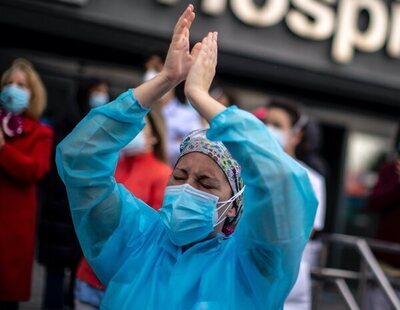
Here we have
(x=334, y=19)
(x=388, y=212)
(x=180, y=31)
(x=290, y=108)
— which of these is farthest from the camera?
(x=334, y=19)

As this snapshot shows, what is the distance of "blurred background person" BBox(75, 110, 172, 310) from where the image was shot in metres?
4.75

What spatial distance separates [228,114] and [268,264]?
47cm

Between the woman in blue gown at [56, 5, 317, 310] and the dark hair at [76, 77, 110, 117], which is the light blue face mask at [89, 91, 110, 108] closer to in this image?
the dark hair at [76, 77, 110, 117]

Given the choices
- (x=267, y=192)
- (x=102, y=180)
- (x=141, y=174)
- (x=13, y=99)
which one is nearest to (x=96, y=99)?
(x=13, y=99)

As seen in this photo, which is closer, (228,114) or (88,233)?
(228,114)

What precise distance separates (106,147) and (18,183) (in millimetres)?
2598

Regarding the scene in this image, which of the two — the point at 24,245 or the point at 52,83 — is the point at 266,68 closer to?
the point at 52,83

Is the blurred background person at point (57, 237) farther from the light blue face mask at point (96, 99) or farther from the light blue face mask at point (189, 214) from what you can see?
the light blue face mask at point (189, 214)

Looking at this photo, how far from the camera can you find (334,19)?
12117 millimetres

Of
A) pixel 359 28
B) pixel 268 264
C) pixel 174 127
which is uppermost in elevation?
pixel 359 28

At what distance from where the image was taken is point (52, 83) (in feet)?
33.9

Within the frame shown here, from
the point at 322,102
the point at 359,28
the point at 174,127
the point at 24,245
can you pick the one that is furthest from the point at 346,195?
the point at 24,245

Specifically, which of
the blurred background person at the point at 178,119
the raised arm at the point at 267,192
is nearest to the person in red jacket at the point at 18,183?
the blurred background person at the point at 178,119

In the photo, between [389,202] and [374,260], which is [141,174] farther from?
[389,202]
